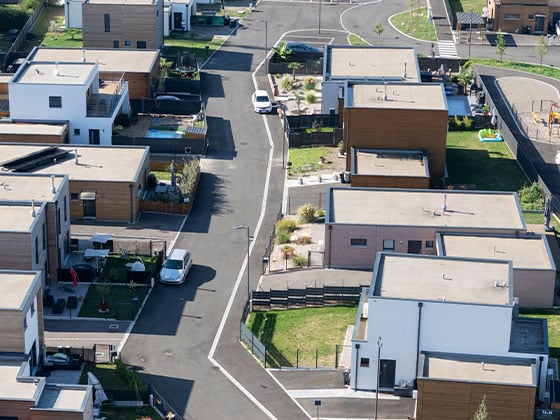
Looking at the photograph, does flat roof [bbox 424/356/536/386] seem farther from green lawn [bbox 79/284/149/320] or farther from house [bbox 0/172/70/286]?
house [bbox 0/172/70/286]

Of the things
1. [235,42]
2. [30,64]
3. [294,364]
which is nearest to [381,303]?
[294,364]

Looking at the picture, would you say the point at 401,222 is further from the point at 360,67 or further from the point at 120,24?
the point at 120,24

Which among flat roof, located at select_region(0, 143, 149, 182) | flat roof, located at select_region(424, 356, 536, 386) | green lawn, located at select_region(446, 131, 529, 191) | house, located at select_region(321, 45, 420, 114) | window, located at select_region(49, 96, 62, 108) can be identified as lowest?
green lawn, located at select_region(446, 131, 529, 191)

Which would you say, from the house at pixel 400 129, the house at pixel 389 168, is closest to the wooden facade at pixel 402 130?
the house at pixel 400 129

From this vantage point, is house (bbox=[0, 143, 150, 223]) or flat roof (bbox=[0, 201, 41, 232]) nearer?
flat roof (bbox=[0, 201, 41, 232])

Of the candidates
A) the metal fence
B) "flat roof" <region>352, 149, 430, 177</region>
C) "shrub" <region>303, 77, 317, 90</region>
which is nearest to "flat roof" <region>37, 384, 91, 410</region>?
the metal fence

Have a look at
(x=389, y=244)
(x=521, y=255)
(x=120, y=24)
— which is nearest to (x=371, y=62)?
(x=120, y=24)

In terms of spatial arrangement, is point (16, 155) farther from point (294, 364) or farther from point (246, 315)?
point (294, 364)
